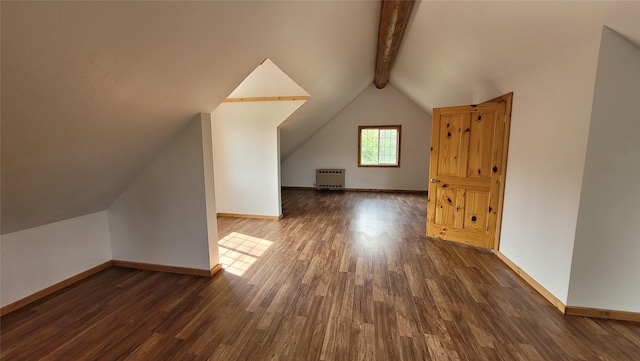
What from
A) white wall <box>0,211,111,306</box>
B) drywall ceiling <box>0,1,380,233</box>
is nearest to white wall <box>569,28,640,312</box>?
drywall ceiling <box>0,1,380,233</box>

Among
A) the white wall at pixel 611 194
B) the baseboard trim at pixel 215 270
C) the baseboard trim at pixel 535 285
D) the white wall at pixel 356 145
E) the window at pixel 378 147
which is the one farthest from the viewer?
the window at pixel 378 147

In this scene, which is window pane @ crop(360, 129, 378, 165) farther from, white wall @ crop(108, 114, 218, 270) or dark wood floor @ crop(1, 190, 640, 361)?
white wall @ crop(108, 114, 218, 270)

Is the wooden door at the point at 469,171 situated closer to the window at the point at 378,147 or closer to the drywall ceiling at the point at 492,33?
the drywall ceiling at the point at 492,33

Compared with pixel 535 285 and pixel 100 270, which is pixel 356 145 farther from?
pixel 100 270

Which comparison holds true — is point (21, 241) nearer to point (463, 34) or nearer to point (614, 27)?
point (463, 34)

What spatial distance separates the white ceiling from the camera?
1.20 m

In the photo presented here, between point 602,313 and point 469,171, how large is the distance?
1.79 meters

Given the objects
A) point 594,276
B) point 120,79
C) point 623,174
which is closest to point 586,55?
point 623,174

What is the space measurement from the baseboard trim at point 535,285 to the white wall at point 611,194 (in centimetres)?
10

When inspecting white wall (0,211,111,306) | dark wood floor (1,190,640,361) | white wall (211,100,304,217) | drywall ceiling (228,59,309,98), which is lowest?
dark wood floor (1,190,640,361)

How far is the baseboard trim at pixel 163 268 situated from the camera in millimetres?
2758

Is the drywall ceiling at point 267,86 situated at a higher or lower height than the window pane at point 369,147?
higher

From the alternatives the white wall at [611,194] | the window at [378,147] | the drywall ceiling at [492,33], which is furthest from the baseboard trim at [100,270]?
the window at [378,147]

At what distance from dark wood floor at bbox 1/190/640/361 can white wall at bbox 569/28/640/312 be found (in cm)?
26
